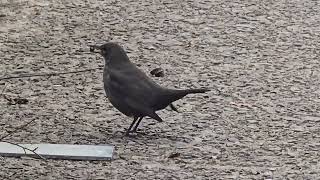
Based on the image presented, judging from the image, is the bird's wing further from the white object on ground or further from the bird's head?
the white object on ground

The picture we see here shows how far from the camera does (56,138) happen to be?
5.21 meters

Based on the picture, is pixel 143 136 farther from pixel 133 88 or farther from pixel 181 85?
pixel 181 85

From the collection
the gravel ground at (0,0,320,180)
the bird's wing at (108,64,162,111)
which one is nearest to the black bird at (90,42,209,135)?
the bird's wing at (108,64,162,111)

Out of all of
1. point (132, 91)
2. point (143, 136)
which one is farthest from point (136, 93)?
point (143, 136)

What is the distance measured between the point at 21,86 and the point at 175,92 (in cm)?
155

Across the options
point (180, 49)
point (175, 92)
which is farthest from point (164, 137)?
point (180, 49)

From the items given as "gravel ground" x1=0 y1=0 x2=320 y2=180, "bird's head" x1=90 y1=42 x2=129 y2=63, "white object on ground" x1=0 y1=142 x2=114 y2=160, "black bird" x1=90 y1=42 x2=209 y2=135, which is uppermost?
"bird's head" x1=90 y1=42 x2=129 y2=63

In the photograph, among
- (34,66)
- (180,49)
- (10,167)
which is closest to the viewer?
(10,167)

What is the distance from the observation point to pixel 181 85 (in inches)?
248

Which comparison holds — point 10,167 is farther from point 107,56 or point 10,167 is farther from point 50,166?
point 107,56

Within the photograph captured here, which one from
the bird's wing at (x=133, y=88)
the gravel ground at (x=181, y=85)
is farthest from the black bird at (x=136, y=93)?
the gravel ground at (x=181, y=85)

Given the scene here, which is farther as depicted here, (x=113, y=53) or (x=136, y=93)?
(x=113, y=53)

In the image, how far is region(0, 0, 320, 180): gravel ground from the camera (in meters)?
4.86

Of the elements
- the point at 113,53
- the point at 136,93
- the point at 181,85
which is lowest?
the point at 181,85
